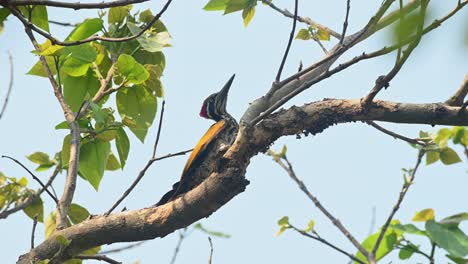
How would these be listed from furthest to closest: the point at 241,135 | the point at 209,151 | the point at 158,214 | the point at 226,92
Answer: the point at 226,92 → the point at 209,151 → the point at 158,214 → the point at 241,135

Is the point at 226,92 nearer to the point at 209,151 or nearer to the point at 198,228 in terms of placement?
the point at 209,151

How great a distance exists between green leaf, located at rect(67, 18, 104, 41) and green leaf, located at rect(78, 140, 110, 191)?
63cm

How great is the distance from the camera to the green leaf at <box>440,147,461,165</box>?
4.14 meters

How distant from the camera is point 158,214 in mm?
3029

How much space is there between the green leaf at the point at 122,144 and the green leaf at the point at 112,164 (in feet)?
0.78

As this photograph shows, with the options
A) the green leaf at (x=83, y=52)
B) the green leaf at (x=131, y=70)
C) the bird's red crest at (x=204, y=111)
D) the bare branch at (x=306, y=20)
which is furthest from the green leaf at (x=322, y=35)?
the bird's red crest at (x=204, y=111)

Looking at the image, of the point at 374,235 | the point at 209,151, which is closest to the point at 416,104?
the point at 374,235

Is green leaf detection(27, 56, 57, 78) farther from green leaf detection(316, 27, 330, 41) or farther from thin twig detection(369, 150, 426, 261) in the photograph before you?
thin twig detection(369, 150, 426, 261)

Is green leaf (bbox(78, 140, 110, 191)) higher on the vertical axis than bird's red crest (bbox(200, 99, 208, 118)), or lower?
lower

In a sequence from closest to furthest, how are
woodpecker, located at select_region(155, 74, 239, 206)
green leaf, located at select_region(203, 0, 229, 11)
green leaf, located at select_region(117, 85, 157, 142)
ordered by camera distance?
green leaf, located at select_region(203, 0, 229, 11), green leaf, located at select_region(117, 85, 157, 142), woodpecker, located at select_region(155, 74, 239, 206)

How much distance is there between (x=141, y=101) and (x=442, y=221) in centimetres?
187

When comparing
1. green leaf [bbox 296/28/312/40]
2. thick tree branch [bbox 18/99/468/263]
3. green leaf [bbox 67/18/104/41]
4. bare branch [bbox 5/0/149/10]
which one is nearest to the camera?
bare branch [bbox 5/0/149/10]

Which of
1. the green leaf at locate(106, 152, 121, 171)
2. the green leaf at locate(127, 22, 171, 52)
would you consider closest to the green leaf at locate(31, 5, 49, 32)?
the green leaf at locate(127, 22, 171, 52)

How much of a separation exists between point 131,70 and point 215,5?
0.66 m
